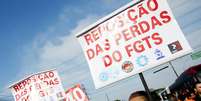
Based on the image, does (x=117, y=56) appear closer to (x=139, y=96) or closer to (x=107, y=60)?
(x=107, y=60)

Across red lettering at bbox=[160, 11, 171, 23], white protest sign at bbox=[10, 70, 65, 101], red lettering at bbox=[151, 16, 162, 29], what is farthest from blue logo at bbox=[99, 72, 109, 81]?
white protest sign at bbox=[10, 70, 65, 101]

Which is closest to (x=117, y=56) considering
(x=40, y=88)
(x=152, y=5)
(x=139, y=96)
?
(x=139, y=96)

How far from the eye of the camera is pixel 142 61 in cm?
641

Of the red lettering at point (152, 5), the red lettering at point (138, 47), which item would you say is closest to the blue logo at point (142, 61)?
the red lettering at point (138, 47)

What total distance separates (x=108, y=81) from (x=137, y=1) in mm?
1549

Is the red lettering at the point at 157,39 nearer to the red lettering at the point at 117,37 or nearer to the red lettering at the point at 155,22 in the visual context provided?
the red lettering at the point at 155,22

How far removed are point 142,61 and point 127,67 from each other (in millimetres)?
312

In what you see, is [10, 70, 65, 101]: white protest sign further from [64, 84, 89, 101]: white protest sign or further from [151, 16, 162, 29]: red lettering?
[151, 16, 162, 29]: red lettering

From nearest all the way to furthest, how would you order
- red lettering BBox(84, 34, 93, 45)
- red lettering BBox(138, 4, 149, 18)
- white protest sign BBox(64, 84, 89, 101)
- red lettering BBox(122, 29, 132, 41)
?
red lettering BBox(138, 4, 149, 18)
red lettering BBox(122, 29, 132, 41)
red lettering BBox(84, 34, 93, 45)
white protest sign BBox(64, 84, 89, 101)

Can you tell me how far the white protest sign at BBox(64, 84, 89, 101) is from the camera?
1274cm

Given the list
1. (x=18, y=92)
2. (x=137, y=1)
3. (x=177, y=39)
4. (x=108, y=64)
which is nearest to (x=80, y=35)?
(x=108, y=64)

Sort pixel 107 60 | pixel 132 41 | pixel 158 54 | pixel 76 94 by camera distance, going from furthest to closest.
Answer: pixel 76 94, pixel 107 60, pixel 132 41, pixel 158 54

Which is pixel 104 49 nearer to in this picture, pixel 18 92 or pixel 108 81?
pixel 108 81

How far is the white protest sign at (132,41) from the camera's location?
6227mm
